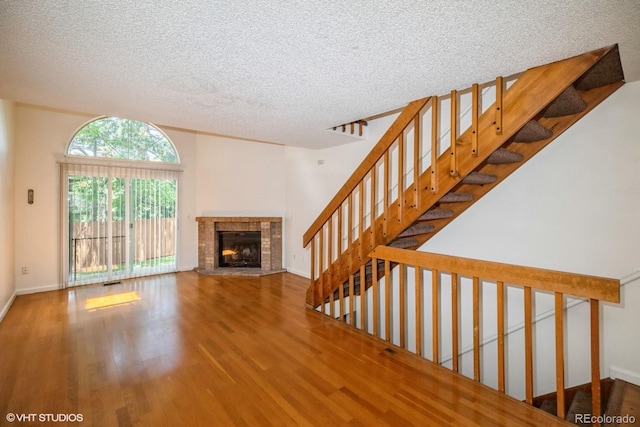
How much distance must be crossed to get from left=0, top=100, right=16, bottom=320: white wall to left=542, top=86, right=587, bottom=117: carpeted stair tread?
5.50 meters

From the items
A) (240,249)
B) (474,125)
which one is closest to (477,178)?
(474,125)

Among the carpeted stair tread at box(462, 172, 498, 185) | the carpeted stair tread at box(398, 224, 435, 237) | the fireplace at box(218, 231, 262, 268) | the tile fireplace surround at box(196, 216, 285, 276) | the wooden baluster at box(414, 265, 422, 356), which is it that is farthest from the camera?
the fireplace at box(218, 231, 262, 268)

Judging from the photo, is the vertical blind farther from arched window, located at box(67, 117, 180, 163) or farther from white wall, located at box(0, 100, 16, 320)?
white wall, located at box(0, 100, 16, 320)

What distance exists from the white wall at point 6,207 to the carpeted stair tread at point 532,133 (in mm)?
5296

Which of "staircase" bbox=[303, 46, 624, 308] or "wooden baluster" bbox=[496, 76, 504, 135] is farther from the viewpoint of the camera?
"wooden baluster" bbox=[496, 76, 504, 135]

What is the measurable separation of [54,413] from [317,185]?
160 inches

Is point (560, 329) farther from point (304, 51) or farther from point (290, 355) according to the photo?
point (304, 51)

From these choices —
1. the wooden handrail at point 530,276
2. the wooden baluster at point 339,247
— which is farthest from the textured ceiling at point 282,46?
the wooden handrail at point 530,276

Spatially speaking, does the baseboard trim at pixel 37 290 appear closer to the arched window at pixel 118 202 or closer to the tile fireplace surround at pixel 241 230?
the arched window at pixel 118 202

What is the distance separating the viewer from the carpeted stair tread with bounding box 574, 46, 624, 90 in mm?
1759

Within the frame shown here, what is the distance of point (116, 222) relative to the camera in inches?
188

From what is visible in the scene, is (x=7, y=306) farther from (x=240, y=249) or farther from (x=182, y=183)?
(x=240, y=249)

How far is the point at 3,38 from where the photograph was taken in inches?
63.1

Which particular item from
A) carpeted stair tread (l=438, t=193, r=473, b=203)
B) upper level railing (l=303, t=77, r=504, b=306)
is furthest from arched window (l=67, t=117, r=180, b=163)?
carpeted stair tread (l=438, t=193, r=473, b=203)
